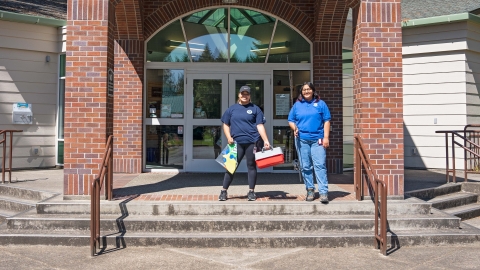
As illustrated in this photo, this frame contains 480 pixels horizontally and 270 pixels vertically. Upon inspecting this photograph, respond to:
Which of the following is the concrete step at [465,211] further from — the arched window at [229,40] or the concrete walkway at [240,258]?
the arched window at [229,40]

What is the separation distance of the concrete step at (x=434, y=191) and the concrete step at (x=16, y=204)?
588 centimetres

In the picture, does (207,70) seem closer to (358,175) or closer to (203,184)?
(203,184)

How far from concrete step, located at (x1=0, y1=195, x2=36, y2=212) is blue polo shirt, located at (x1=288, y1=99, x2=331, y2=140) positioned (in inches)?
166

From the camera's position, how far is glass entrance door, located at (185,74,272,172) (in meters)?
→ 9.98

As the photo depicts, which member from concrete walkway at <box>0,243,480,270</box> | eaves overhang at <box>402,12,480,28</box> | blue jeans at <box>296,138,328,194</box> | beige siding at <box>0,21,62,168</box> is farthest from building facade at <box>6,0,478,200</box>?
concrete walkway at <box>0,243,480,270</box>

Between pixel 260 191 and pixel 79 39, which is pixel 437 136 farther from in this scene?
pixel 79 39

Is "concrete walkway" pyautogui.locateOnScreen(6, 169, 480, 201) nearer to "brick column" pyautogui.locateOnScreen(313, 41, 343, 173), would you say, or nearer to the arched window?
"brick column" pyautogui.locateOnScreen(313, 41, 343, 173)

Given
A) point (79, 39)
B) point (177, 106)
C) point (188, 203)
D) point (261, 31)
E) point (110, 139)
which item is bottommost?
point (188, 203)

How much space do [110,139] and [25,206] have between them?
6.20ft

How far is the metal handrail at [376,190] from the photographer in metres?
5.18

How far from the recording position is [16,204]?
705 cm

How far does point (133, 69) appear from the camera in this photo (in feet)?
32.0

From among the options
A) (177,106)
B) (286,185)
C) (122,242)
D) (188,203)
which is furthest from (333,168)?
(122,242)

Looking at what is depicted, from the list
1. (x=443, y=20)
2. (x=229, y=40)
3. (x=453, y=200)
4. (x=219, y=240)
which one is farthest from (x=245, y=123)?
(x=443, y=20)
